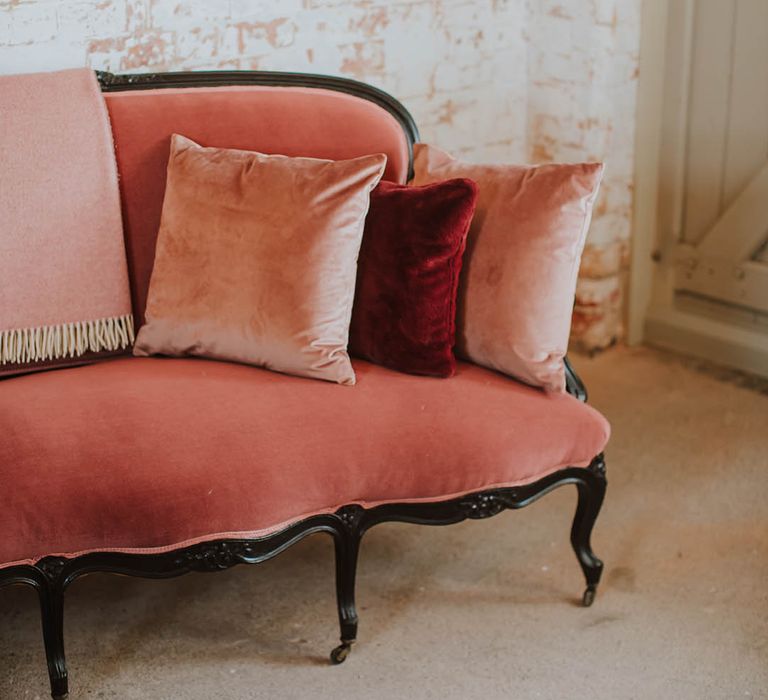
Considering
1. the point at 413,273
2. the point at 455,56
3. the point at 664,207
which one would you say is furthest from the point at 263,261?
the point at 664,207

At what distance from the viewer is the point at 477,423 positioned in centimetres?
183

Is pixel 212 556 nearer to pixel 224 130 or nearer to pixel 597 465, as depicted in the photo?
pixel 597 465

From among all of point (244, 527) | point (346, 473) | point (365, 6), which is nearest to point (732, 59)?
point (365, 6)

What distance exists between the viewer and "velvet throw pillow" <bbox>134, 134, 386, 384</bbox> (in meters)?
1.94

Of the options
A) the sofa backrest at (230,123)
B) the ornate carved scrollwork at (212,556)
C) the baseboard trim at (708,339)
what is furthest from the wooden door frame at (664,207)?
the ornate carved scrollwork at (212,556)

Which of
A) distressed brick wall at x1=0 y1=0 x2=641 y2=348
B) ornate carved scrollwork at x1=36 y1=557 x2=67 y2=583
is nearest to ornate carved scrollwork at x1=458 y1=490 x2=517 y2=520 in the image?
ornate carved scrollwork at x1=36 y1=557 x2=67 y2=583

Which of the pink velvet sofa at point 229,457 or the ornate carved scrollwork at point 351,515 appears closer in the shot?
the pink velvet sofa at point 229,457

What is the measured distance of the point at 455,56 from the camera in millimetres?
2879

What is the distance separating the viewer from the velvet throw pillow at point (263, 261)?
194cm

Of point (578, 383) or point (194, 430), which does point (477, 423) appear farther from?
point (194, 430)

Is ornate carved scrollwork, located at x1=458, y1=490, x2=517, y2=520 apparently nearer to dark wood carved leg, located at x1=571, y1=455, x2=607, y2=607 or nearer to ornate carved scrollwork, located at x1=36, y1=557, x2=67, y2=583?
dark wood carved leg, located at x1=571, y1=455, x2=607, y2=607

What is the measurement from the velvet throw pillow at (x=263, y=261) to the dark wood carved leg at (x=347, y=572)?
28cm

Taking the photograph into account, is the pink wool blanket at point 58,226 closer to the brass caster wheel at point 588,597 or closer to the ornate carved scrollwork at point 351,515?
the ornate carved scrollwork at point 351,515

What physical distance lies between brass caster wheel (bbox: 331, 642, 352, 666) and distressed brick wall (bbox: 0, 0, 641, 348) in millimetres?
1417
